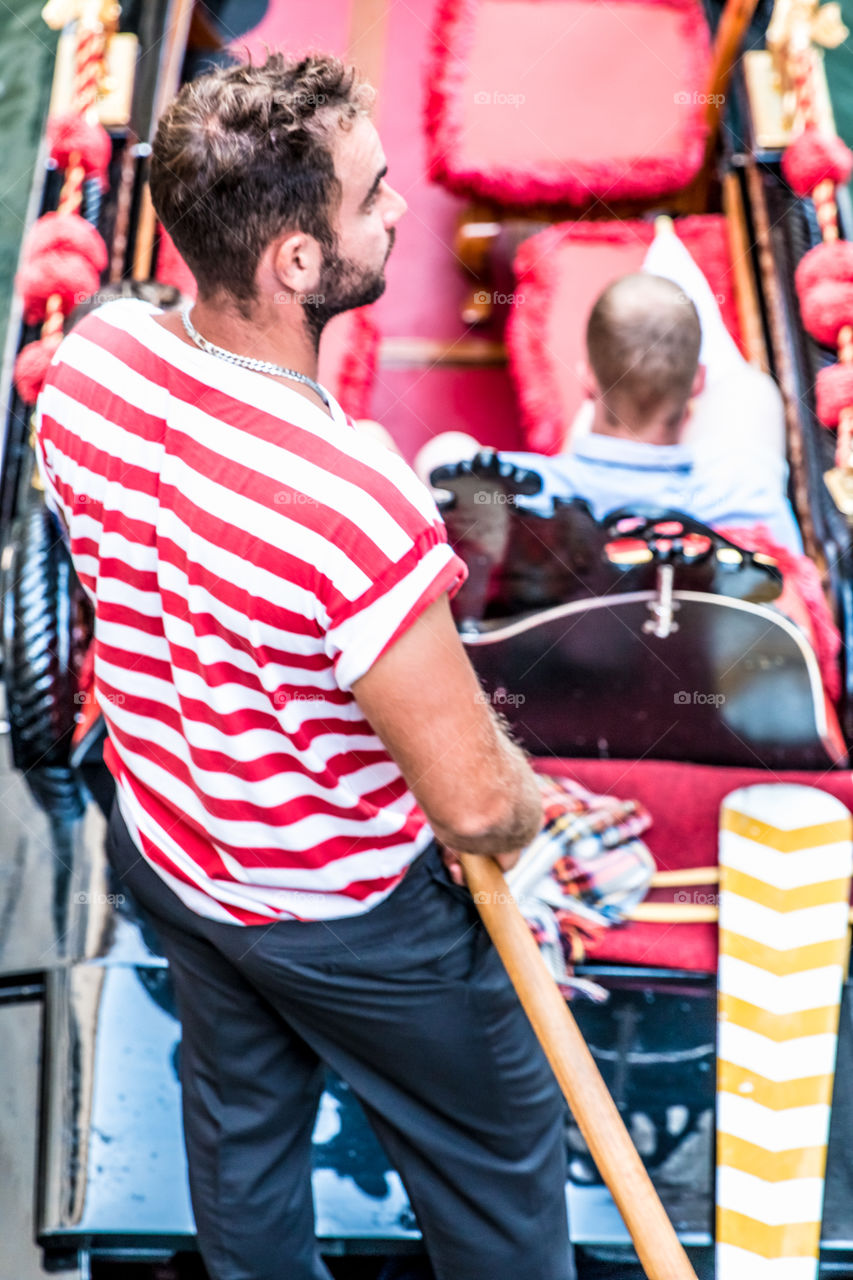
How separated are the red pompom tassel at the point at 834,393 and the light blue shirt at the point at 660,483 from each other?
0.41ft

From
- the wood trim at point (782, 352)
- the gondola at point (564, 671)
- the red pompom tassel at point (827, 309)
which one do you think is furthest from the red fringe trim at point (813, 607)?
the red pompom tassel at point (827, 309)

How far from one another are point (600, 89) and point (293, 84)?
1459mm

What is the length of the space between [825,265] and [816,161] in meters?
0.19

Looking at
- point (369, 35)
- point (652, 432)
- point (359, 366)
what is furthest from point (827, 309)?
point (369, 35)

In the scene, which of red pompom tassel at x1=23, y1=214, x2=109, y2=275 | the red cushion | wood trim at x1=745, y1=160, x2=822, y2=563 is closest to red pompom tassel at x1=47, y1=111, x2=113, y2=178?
Result: red pompom tassel at x1=23, y1=214, x2=109, y2=275

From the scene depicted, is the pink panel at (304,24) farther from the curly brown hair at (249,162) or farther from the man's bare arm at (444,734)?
the man's bare arm at (444,734)

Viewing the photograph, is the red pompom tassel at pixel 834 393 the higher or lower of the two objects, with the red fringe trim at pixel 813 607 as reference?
higher

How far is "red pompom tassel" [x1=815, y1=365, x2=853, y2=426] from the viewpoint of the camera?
1.54 metres

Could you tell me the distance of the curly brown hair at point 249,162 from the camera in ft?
2.28

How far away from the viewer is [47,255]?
1541 millimetres

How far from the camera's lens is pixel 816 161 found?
5.65 ft

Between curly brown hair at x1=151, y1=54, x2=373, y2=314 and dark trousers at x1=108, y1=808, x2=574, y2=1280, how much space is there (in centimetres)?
41

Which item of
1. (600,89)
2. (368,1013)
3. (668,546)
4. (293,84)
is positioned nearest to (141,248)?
(600,89)

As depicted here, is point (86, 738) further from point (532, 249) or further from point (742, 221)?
point (742, 221)
